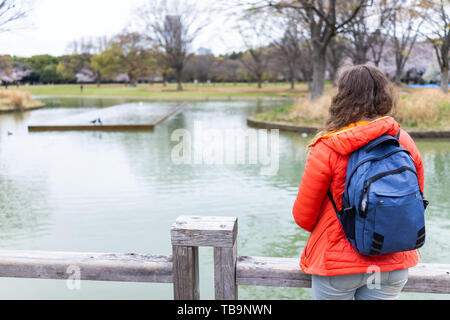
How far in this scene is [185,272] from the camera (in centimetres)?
219

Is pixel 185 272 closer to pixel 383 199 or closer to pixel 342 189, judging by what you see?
pixel 342 189

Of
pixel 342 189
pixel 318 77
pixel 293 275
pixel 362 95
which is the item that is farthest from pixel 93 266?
pixel 318 77

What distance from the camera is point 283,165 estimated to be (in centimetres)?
933

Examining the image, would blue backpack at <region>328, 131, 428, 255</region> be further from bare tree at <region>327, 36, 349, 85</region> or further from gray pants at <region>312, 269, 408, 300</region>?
bare tree at <region>327, 36, 349, 85</region>

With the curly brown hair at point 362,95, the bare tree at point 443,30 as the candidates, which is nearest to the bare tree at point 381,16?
the bare tree at point 443,30

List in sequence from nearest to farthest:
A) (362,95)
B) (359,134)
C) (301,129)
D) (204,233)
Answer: (359,134), (362,95), (204,233), (301,129)

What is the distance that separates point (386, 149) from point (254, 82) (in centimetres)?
7001

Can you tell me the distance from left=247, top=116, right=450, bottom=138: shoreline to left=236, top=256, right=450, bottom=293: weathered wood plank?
1021cm

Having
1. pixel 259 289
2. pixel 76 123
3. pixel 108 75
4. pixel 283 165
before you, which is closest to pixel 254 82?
pixel 108 75

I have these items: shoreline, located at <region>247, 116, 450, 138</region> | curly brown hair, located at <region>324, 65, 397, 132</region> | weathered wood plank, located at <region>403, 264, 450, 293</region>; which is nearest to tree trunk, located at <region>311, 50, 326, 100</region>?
shoreline, located at <region>247, 116, 450, 138</region>

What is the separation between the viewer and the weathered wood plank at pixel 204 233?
2098 millimetres

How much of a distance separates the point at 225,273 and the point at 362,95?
3.47 feet

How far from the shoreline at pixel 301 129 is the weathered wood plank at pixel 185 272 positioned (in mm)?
10429

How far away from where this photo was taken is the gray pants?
1974mm
